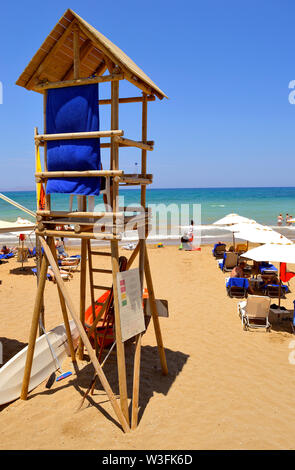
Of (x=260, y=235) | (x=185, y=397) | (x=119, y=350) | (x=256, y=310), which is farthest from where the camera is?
(x=260, y=235)

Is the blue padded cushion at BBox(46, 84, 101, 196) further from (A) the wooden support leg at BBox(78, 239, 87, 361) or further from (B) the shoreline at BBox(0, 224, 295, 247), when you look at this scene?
(B) the shoreline at BBox(0, 224, 295, 247)

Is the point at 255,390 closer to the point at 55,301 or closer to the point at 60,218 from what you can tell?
the point at 60,218

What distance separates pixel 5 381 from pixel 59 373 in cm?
122

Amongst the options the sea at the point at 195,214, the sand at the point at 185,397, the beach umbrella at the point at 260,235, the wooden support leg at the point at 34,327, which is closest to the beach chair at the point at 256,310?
the sand at the point at 185,397

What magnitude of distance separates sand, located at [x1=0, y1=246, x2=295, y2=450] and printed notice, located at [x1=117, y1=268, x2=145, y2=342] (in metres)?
1.39

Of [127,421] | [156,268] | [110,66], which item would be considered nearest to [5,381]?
[127,421]

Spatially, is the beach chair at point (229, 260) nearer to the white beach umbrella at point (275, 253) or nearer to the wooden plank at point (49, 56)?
the white beach umbrella at point (275, 253)

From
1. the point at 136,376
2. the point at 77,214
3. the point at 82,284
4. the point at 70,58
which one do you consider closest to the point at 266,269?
the point at 82,284

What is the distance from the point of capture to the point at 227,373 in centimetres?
656

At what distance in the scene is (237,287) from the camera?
11.7 metres

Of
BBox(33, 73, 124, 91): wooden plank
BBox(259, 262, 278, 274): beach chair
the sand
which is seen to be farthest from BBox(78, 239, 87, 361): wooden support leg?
BBox(259, 262, 278, 274): beach chair

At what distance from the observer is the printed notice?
4836 millimetres

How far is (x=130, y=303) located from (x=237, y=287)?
24.7 ft

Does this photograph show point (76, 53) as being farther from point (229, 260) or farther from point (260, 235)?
point (229, 260)
